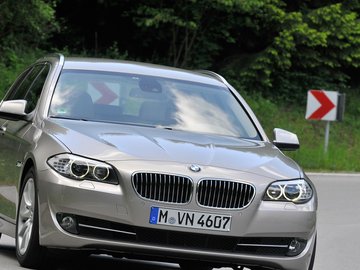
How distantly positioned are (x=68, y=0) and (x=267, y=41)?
6.00 meters

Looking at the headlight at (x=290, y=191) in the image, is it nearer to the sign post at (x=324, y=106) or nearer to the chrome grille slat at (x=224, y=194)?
the chrome grille slat at (x=224, y=194)

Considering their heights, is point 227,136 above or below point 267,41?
above

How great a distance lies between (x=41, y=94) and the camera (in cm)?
768

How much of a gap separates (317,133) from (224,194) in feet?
66.0

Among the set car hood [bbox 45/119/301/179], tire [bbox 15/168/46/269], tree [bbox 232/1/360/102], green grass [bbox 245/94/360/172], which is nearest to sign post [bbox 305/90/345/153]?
green grass [bbox 245/94/360/172]

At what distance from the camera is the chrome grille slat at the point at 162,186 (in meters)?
6.32

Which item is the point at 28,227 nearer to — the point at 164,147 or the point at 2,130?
the point at 164,147

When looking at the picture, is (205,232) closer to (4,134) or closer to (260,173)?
(260,173)

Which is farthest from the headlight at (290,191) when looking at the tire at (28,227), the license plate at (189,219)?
the tire at (28,227)

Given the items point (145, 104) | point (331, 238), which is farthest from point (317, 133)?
point (145, 104)

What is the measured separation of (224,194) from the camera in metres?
6.43

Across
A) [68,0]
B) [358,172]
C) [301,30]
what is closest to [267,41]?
[301,30]

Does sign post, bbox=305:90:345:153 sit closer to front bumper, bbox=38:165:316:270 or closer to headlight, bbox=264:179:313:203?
headlight, bbox=264:179:313:203

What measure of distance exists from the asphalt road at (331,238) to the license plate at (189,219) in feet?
4.03
